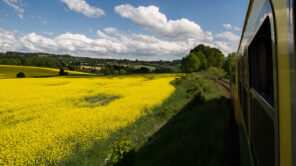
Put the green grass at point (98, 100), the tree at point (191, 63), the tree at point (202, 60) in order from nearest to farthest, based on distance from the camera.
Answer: the green grass at point (98, 100), the tree at point (191, 63), the tree at point (202, 60)

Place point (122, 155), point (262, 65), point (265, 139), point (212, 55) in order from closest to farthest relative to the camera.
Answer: point (265, 139) → point (262, 65) → point (122, 155) → point (212, 55)

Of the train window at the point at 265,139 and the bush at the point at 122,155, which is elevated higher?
the train window at the point at 265,139

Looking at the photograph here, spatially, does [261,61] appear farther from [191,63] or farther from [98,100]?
[191,63]

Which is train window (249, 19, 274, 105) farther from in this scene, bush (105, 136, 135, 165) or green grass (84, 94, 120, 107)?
green grass (84, 94, 120, 107)

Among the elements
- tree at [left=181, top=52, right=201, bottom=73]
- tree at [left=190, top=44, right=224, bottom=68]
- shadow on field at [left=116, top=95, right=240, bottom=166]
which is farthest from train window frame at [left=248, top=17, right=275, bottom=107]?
tree at [left=190, top=44, right=224, bottom=68]

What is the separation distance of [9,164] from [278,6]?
6885mm

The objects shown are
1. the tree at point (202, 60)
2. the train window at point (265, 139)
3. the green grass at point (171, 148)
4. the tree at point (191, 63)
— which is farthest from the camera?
the tree at point (202, 60)

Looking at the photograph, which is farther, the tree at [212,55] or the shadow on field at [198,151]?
the tree at [212,55]

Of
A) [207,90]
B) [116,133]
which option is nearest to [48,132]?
[116,133]

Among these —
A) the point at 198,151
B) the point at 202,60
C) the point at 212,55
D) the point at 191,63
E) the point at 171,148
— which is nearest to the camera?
the point at 198,151

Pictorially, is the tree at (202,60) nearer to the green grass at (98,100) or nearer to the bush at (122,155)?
the green grass at (98,100)

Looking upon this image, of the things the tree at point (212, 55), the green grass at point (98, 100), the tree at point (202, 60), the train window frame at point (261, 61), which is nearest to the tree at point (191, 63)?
the tree at point (202, 60)

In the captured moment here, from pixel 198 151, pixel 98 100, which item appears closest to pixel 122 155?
pixel 198 151

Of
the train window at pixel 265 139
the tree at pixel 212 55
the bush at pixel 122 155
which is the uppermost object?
the tree at pixel 212 55
